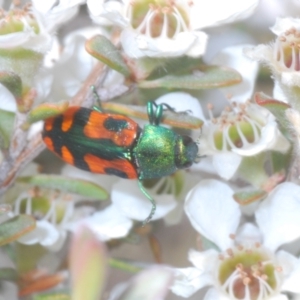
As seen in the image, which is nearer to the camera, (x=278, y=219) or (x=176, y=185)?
(x=278, y=219)

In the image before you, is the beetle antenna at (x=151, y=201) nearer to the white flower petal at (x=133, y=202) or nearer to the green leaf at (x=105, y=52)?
the white flower petal at (x=133, y=202)

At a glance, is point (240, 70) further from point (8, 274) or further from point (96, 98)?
point (8, 274)

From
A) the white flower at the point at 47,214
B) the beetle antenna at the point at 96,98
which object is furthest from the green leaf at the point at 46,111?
the white flower at the point at 47,214

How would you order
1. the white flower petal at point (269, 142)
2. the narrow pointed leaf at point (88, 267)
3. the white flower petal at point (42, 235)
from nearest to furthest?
the narrow pointed leaf at point (88, 267)
the white flower petal at point (269, 142)
the white flower petal at point (42, 235)

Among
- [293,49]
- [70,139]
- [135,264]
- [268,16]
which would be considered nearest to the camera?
[293,49]

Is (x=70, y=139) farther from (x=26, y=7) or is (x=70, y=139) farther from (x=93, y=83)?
(x=26, y=7)

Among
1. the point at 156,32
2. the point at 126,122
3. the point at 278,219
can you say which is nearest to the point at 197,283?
the point at 278,219

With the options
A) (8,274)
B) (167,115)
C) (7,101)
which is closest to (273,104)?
(167,115)
